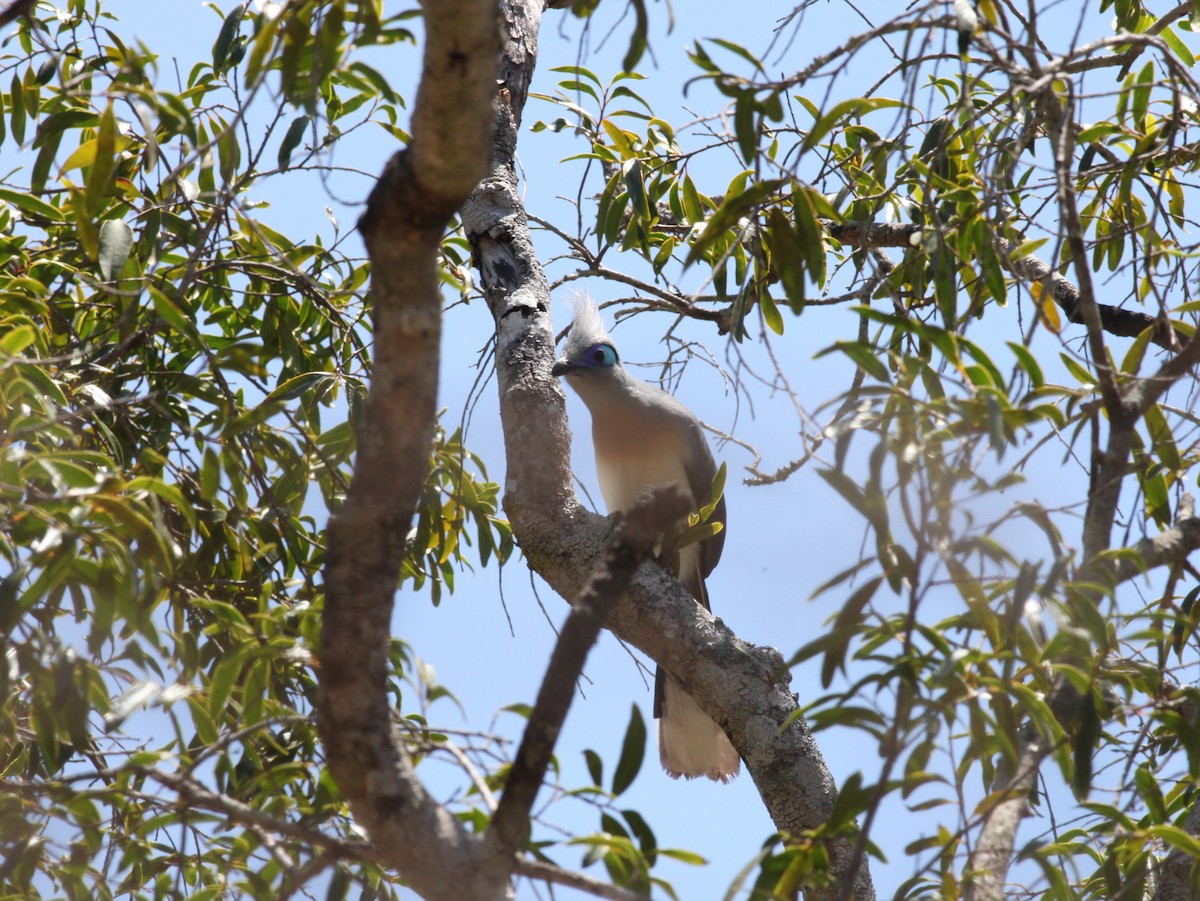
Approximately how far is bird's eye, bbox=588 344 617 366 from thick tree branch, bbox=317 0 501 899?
3.11m

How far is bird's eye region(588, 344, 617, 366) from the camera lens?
15.3 ft

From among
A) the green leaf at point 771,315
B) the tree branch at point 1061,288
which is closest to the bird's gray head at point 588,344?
the tree branch at point 1061,288

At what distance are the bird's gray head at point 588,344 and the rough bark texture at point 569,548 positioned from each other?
4.77 feet

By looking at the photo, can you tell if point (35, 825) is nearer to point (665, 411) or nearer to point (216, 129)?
point (216, 129)

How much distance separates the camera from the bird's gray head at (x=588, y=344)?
4637mm

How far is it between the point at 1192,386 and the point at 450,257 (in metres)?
1.96

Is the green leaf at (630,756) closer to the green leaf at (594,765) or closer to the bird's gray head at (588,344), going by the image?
the green leaf at (594,765)

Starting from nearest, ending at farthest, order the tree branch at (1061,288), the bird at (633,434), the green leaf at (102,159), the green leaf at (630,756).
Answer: the green leaf at (630,756) → the green leaf at (102,159) → the tree branch at (1061,288) → the bird at (633,434)

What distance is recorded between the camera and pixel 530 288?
10.1 feet

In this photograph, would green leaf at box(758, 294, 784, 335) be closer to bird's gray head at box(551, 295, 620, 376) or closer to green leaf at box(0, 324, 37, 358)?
green leaf at box(0, 324, 37, 358)

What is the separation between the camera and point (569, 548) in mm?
2785

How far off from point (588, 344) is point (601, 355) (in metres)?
0.07

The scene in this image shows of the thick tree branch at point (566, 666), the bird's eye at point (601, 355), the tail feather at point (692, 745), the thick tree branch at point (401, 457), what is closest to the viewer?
the thick tree branch at point (401, 457)

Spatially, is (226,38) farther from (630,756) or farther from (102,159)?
(630,756)
